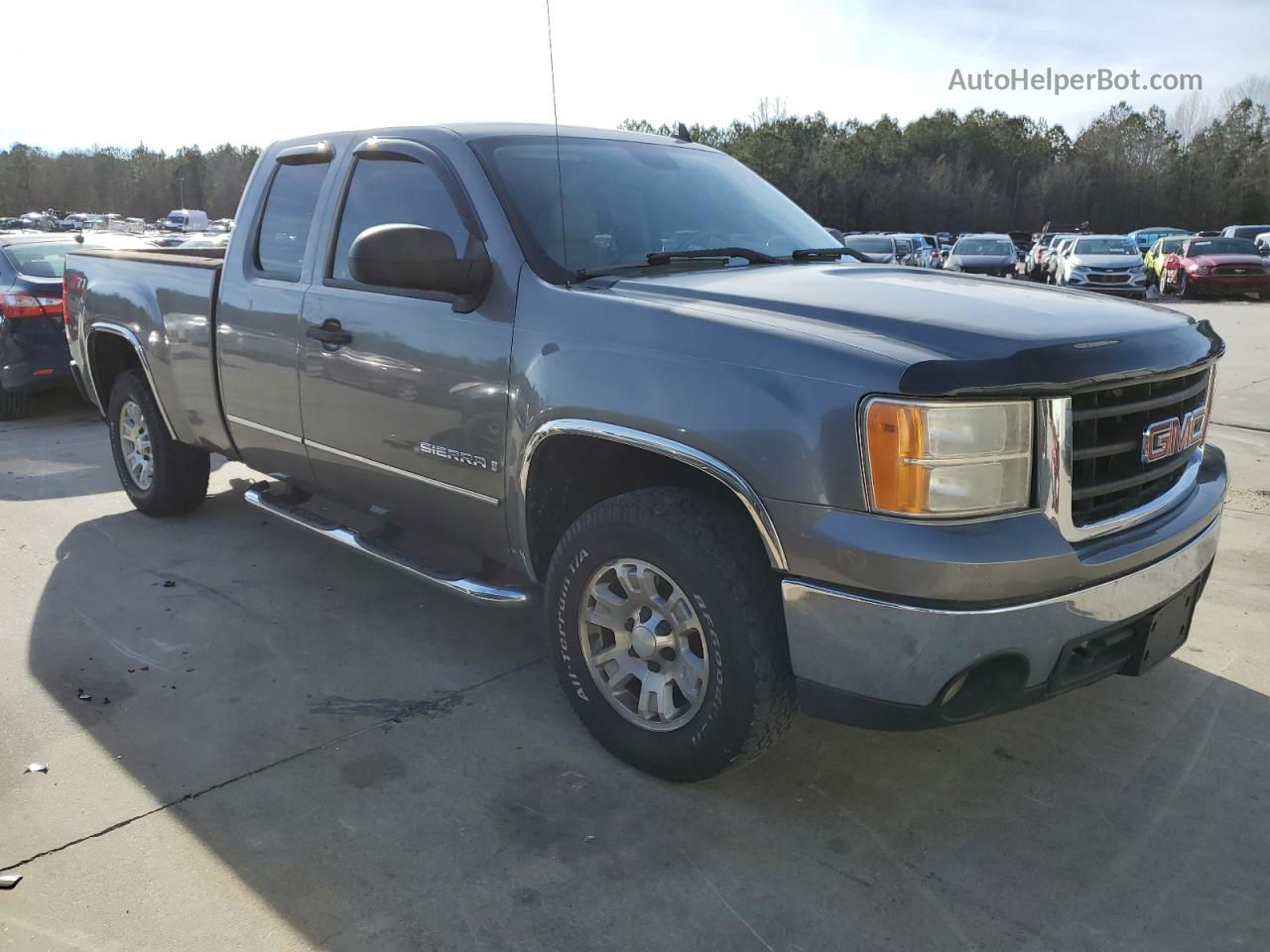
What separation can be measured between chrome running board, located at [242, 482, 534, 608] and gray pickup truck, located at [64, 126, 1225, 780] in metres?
0.02

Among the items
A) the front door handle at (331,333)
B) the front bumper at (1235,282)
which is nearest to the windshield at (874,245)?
the front bumper at (1235,282)

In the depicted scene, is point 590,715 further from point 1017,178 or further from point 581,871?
point 1017,178

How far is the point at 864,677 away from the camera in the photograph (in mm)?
2500

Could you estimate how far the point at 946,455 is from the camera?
240 centimetres

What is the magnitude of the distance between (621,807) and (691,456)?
1047 millimetres

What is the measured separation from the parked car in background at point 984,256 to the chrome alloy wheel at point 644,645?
21.6 m

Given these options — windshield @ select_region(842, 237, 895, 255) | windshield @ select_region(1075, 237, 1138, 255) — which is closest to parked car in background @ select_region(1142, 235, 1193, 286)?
windshield @ select_region(1075, 237, 1138, 255)

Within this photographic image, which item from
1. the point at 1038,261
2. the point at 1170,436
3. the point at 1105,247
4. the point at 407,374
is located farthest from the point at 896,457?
the point at 1038,261

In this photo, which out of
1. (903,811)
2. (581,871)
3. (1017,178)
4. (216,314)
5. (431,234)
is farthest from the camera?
(1017,178)

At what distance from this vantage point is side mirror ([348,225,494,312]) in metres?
3.18

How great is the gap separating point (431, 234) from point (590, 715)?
1563 millimetres

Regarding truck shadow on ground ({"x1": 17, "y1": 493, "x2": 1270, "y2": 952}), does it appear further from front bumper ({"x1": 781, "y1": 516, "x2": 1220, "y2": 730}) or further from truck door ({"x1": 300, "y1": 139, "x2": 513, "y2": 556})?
truck door ({"x1": 300, "y1": 139, "x2": 513, "y2": 556})

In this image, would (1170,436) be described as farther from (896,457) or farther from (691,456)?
(691,456)

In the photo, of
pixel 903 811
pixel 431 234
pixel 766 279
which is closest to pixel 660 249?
pixel 766 279
